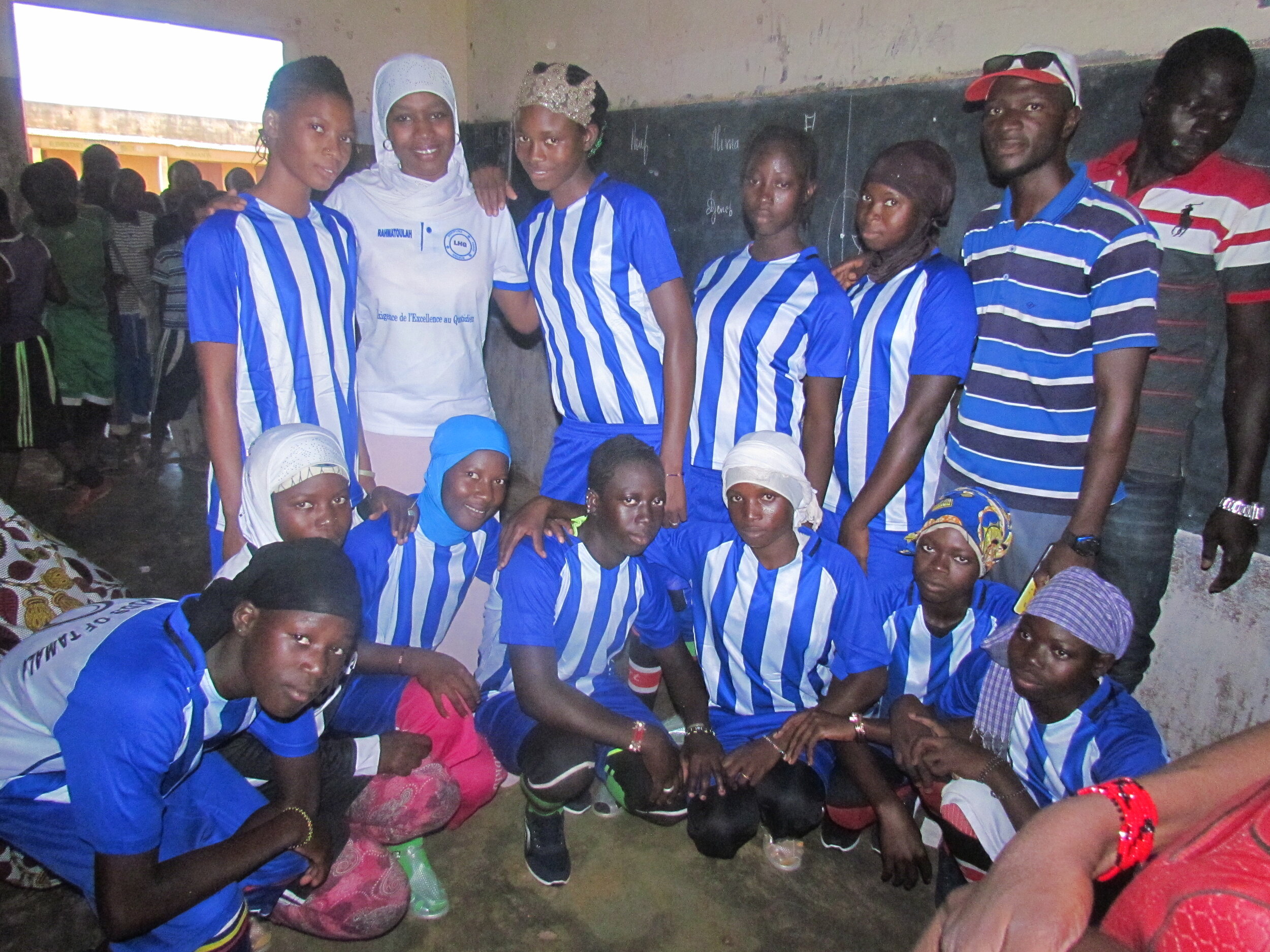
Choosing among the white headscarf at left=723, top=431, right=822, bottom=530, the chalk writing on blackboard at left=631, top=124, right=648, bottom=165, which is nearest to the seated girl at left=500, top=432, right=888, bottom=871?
the white headscarf at left=723, top=431, right=822, bottom=530

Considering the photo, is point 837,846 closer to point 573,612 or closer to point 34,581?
point 573,612

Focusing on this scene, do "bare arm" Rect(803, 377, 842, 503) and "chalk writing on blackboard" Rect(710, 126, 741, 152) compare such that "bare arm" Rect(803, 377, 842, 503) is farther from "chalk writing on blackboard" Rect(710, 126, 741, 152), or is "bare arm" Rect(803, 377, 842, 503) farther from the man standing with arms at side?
"chalk writing on blackboard" Rect(710, 126, 741, 152)

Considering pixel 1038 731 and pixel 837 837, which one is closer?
pixel 1038 731

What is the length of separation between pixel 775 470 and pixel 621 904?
1.28 meters

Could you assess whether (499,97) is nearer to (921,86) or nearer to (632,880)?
(921,86)

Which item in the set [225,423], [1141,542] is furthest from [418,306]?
[1141,542]

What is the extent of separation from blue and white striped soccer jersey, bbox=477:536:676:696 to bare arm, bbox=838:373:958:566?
620 mm

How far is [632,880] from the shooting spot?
2363 millimetres

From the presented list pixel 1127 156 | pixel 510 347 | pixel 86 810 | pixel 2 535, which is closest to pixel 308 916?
pixel 86 810

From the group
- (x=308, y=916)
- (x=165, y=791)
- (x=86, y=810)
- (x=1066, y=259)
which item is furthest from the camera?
(x=1066, y=259)

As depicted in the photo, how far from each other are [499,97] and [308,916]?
5220 millimetres

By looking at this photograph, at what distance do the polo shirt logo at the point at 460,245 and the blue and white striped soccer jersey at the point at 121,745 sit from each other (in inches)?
55.4

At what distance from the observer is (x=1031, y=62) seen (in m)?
2.18

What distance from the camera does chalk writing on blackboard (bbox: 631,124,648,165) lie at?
170 inches
